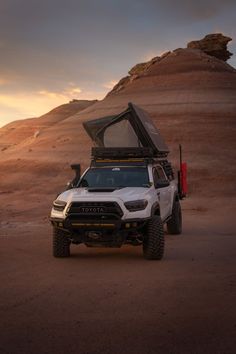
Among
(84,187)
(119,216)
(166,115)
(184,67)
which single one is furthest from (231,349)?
(184,67)

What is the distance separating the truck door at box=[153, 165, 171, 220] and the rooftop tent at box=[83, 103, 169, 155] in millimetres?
648

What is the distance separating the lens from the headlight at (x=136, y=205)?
10.0 meters

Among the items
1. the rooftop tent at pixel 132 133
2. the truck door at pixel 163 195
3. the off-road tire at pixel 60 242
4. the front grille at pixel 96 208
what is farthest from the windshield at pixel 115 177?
the rooftop tent at pixel 132 133

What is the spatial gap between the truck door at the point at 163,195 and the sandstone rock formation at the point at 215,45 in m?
70.3

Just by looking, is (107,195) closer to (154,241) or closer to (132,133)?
(154,241)

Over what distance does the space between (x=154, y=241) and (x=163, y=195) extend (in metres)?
2.22

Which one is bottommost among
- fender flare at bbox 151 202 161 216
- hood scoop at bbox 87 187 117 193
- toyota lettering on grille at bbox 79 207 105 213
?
fender flare at bbox 151 202 161 216

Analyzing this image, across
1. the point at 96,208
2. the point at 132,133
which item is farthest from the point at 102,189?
the point at 132,133

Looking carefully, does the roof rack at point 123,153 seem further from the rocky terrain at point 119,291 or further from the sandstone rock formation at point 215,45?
the sandstone rock formation at point 215,45

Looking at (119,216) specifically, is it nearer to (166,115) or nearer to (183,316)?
(183,316)

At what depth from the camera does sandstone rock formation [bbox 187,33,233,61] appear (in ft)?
262

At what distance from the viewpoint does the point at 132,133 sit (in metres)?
15.9

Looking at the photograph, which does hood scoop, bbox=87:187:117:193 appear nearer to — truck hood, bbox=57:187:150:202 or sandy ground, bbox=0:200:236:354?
truck hood, bbox=57:187:150:202

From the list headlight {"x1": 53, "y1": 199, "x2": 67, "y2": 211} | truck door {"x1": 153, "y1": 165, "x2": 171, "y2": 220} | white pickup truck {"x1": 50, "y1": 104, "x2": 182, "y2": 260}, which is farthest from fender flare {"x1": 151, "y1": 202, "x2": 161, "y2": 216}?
headlight {"x1": 53, "y1": 199, "x2": 67, "y2": 211}
